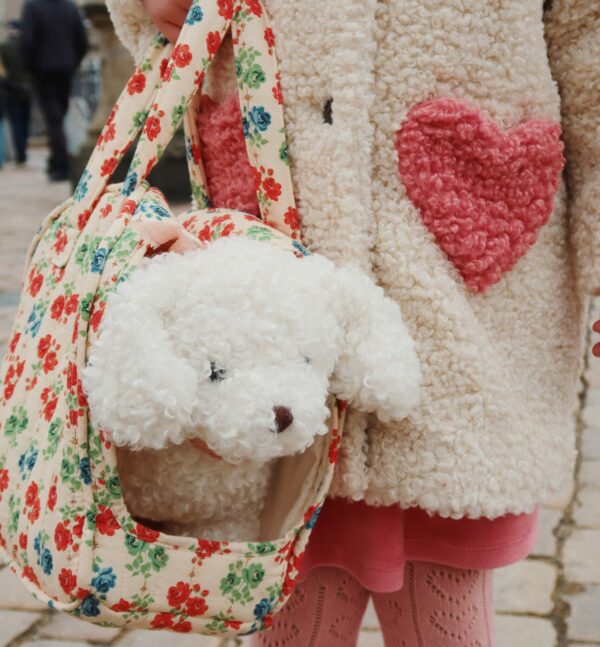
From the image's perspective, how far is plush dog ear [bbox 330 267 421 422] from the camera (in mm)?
1184

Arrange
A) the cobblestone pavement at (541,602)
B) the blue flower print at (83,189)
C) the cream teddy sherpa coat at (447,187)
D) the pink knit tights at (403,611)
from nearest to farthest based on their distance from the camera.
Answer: the cream teddy sherpa coat at (447,187) < the blue flower print at (83,189) < the pink knit tights at (403,611) < the cobblestone pavement at (541,602)

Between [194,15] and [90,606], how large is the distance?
74 centimetres

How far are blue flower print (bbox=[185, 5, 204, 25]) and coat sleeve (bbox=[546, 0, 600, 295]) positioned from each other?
481 millimetres

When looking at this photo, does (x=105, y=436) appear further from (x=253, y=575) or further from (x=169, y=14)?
(x=169, y=14)

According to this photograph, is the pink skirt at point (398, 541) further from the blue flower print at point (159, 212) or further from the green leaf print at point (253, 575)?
the blue flower print at point (159, 212)

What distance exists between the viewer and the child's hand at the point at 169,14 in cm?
138

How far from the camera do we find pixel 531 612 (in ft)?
8.45

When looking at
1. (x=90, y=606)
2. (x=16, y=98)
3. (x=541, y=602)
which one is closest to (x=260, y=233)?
(x=90, y=606)

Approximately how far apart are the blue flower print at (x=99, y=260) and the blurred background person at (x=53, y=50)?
31.8 feet

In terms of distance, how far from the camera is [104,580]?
1.16 meters

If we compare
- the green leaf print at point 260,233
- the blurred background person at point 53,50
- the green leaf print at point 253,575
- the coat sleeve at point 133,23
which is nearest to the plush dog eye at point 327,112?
the green leaf print at point 260,233

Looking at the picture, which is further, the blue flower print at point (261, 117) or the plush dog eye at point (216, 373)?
the blue flower print at point (261, 117)

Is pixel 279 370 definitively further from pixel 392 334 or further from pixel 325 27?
Result: pixel 325 27

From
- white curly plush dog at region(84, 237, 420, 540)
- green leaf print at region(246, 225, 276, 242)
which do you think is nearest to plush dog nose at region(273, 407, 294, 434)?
white curly plush dog at region(84, 237, 420, 540)
